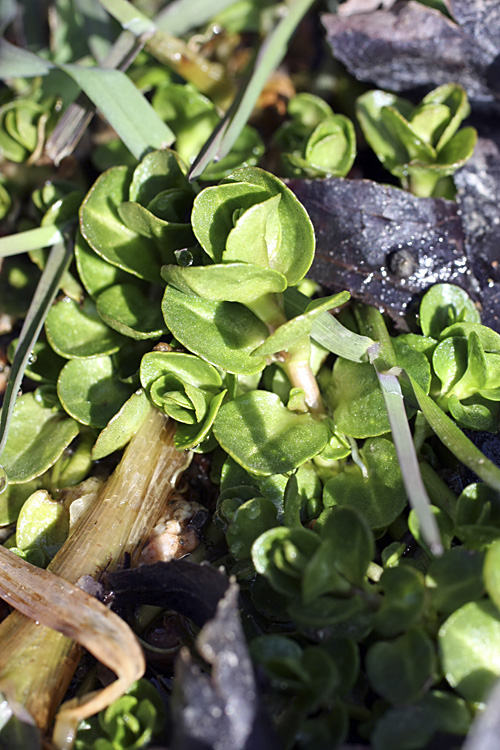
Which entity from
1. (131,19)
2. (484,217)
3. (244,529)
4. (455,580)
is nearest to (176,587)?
(244,529)

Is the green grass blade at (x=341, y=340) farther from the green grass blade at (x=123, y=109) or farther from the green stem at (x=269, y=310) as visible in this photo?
the green grass blade at (x=123, y=109)

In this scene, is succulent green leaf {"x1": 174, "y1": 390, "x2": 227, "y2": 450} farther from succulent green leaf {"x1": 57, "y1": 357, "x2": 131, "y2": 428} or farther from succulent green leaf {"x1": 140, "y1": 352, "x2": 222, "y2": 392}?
succulent green leaf {"x1": 57, "y1": 357, "x2": 131, "y2": 428}

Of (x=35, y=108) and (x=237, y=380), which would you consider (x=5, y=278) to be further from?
(x=237, y=380)

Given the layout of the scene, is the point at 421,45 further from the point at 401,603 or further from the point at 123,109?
the point at 401,603

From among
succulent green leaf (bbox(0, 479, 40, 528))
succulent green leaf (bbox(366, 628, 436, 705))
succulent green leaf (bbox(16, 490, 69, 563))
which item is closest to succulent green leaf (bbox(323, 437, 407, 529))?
succulent green leaf (bbox(366, 628, 436, 705))

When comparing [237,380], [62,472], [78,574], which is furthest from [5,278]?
[78,574]
